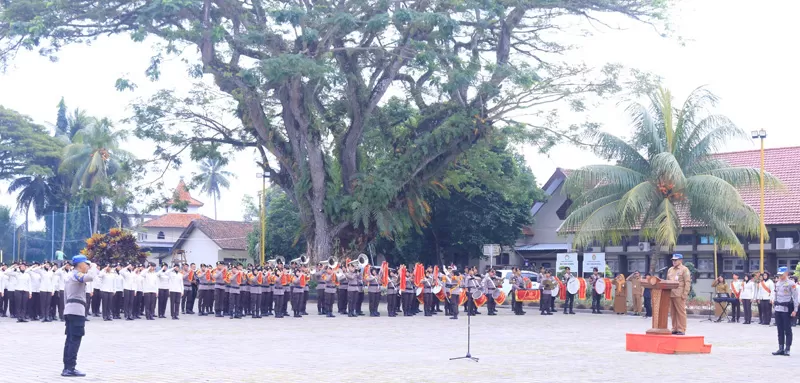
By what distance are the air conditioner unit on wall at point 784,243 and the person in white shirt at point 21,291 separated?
2598cm

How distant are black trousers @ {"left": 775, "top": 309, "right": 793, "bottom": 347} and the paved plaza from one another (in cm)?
38

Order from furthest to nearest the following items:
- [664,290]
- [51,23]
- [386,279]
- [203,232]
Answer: [203,232] < [51,23] < [386,279] < [664,290]

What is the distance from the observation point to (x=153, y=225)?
237ft

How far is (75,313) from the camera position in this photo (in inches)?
482

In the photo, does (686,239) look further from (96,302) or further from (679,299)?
(96,302)

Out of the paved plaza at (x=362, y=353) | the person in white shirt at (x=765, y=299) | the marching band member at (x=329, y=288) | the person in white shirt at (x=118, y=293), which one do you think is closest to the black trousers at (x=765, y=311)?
the person in white shirt at (x=765, y=299)

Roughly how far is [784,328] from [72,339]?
38.8 feet

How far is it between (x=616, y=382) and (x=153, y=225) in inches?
2533

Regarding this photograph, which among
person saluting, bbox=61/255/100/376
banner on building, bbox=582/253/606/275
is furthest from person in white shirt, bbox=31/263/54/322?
banner on building, bbox=582/253/606/275

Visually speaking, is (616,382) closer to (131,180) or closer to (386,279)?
(386,279)

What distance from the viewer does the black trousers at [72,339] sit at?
11.7 m

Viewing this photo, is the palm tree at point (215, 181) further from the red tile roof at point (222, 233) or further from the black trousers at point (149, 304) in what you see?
the black trousers at point (149, 304)

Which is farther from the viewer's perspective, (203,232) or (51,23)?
Result: (203,232)

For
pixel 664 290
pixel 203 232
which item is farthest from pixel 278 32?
pixel 203 232
